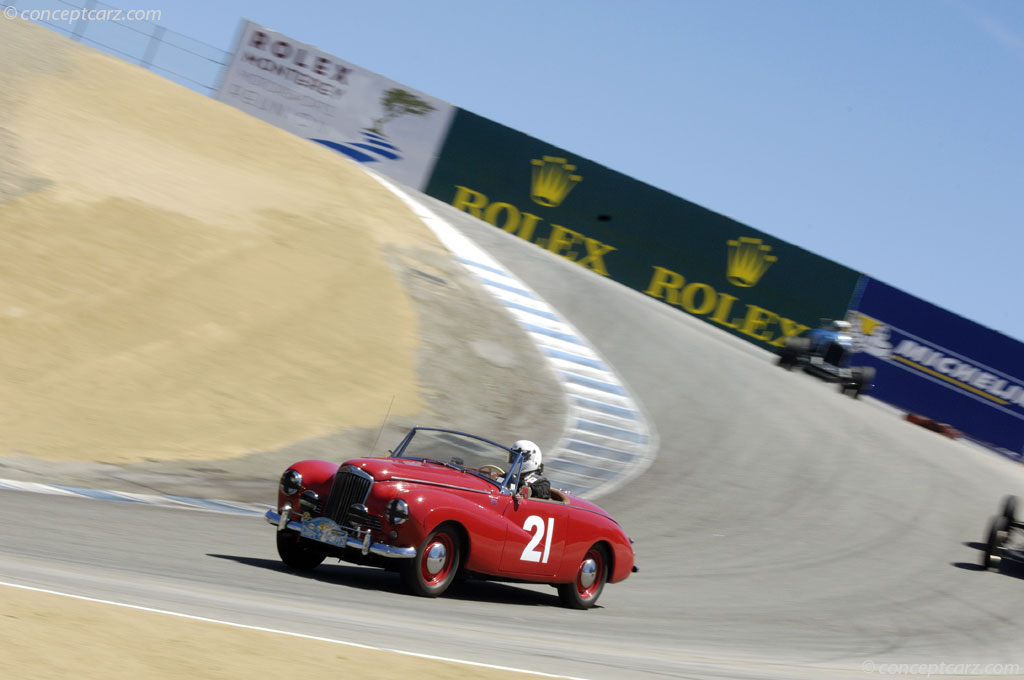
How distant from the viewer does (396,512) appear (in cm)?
706

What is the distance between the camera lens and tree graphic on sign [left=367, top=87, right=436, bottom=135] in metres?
28.2

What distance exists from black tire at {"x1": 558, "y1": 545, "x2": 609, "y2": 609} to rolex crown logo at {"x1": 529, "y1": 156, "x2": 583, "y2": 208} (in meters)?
18.3

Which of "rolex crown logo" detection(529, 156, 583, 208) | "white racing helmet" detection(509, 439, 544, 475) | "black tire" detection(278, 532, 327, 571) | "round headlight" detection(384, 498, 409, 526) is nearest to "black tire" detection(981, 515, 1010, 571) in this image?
"white racing helmet" detection(509, 439, 544, 475)

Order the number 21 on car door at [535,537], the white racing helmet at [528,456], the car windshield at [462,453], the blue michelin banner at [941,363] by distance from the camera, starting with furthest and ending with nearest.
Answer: the blue michelin banner at [941,363] < the white racing helmet at [528,456] < the car windshield at [462,453] < the number 21 on car door at [535,537]

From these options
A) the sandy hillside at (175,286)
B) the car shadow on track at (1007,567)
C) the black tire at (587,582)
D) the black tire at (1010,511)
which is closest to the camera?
the black tire at (587,582)

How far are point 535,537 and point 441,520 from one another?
3.77ft

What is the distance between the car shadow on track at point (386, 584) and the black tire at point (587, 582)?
0.74 ft

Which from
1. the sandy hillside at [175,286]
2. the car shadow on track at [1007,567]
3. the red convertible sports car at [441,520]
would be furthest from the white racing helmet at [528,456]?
the car shadow on track at [1007,567]

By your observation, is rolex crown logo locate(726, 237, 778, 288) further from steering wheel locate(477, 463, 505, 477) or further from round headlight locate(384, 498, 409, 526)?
round headlight locate(384, 498, 409, 526)

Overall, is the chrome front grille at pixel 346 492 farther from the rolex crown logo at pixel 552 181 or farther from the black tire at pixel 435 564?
the rolex crown logo at pixel 552 181

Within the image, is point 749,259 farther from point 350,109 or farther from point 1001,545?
point 1001,545

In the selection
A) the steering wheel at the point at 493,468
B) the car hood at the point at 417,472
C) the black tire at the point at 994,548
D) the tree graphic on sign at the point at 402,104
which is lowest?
the car hood at the point at 417,472

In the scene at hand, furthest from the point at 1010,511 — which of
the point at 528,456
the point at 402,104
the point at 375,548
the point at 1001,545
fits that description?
the point at 402,104

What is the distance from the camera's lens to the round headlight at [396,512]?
7055 mm
